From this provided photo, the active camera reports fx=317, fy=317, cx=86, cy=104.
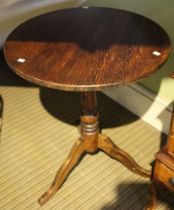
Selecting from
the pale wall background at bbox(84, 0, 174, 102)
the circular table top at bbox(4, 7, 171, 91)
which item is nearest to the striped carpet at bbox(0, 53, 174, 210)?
the pale wall background at bbox(84, 0, 174, 102)

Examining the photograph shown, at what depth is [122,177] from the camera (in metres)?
1.39

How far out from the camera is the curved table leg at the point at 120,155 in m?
1.33

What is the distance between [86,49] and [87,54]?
1.4 inches

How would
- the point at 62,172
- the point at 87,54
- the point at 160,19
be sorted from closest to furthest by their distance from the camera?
1. the point at 87,54
2. the point at 62,172
3. the point at 160,19

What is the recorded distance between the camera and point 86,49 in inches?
41.6

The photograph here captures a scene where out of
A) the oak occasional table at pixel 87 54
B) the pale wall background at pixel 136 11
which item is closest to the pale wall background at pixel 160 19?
the pale wall background at pixel 136 11

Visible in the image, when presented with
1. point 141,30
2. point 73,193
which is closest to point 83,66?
point 141,30

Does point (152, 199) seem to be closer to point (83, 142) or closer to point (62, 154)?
point (83, 142)

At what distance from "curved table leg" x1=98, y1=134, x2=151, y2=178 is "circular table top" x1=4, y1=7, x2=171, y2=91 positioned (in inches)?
16.5

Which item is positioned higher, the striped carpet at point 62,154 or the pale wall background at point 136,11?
the pale wall background at point 136,11

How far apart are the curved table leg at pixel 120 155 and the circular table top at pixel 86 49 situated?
0.42m

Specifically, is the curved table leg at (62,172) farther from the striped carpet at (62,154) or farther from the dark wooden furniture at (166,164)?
the dark wooden furniture at (166,164)

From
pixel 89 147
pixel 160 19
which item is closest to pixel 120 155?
pixel 89 147

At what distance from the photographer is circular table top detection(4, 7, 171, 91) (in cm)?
92
